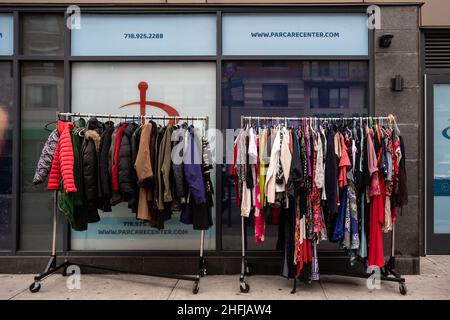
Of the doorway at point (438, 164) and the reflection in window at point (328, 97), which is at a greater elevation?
the reflection in window at point (328, 97)

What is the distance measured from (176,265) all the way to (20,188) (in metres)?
2.67

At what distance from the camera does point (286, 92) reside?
22.1 ft

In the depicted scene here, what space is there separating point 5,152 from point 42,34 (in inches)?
74.5

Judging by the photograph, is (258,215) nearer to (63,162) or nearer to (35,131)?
(63,162)

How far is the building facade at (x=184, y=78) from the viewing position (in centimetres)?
657

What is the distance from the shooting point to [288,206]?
563 cm

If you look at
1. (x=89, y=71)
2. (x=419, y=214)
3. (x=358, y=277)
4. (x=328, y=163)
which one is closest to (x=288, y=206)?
(x=328, y=163)

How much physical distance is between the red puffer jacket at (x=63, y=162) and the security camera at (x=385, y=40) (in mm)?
4628

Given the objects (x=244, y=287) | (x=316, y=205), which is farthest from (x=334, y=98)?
(x=244, y=287)

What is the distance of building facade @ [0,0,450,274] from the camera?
657 cm

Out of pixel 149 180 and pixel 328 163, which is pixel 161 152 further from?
pixel 328 163

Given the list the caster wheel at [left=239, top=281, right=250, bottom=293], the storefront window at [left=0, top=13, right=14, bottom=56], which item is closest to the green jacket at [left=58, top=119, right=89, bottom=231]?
the storefront window at [left=0, top=13, right=14, bottom=56]

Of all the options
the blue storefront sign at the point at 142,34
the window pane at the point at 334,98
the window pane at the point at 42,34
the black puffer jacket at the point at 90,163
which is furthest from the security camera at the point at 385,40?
the window pane at the point at 42,34

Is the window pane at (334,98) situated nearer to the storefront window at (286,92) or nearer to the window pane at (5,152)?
the storefront window at (286,92)
